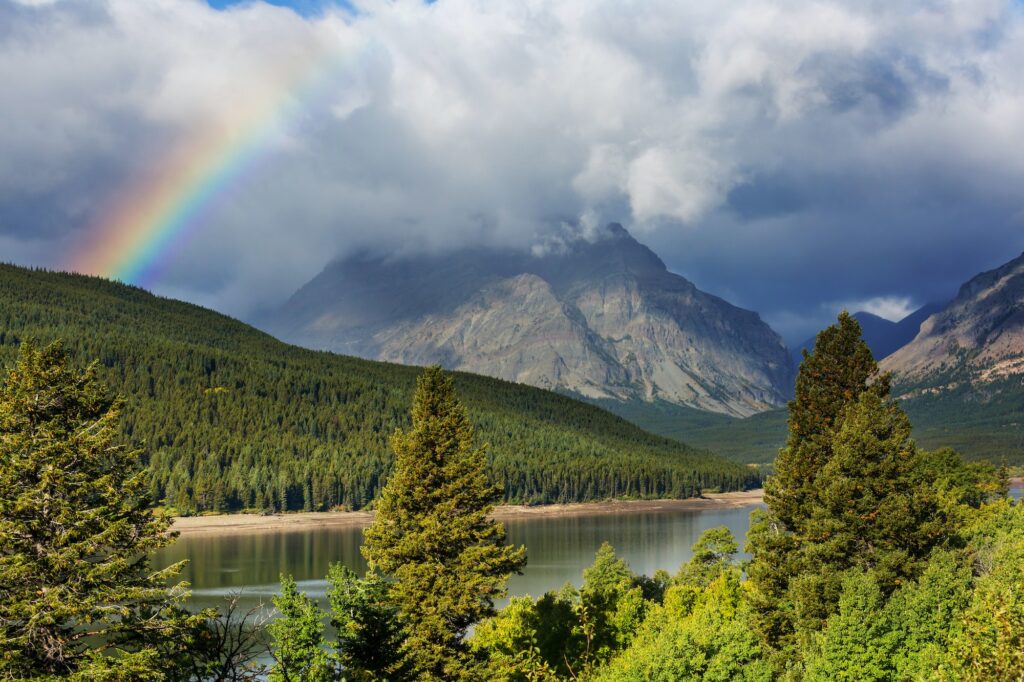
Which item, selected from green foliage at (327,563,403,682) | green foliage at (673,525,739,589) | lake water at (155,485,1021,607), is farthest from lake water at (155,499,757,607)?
green foliage at (327,563,403,682)

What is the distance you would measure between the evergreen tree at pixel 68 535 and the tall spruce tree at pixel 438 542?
15.7 metres

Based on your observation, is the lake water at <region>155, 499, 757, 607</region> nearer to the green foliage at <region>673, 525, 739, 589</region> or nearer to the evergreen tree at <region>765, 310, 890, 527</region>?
the green foliage at <region>673, 525, 739, 589</region>

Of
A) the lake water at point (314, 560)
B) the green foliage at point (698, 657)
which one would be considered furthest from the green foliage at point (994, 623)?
the lake water at point (314, 560)

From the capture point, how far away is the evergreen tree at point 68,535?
2795 centimetres

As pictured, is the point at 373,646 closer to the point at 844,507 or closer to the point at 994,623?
the point at 844,507

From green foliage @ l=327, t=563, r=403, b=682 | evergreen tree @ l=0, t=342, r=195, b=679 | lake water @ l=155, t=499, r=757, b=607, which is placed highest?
evergreen tree @ l=0, t=342, r=195, b=679

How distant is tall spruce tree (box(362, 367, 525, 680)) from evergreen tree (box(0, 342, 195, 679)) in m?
15.7

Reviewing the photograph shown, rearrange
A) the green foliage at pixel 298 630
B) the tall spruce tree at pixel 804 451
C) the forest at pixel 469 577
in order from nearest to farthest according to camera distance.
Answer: the forest at pixel 469 577, the tall spruce tree at pixel 804 451, the green foliage at pixel 298 630

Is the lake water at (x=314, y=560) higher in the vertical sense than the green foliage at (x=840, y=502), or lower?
lower

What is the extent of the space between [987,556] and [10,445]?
54521mm

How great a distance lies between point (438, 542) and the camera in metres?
46.2

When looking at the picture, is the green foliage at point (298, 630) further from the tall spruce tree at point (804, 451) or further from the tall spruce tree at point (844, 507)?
the tall spruce tree at point (844, 507)

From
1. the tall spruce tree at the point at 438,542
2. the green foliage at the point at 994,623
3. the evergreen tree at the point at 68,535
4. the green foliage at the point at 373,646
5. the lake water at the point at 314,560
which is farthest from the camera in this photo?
the lake water at the point at 314,560

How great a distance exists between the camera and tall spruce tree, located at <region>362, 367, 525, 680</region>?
4553 cm
